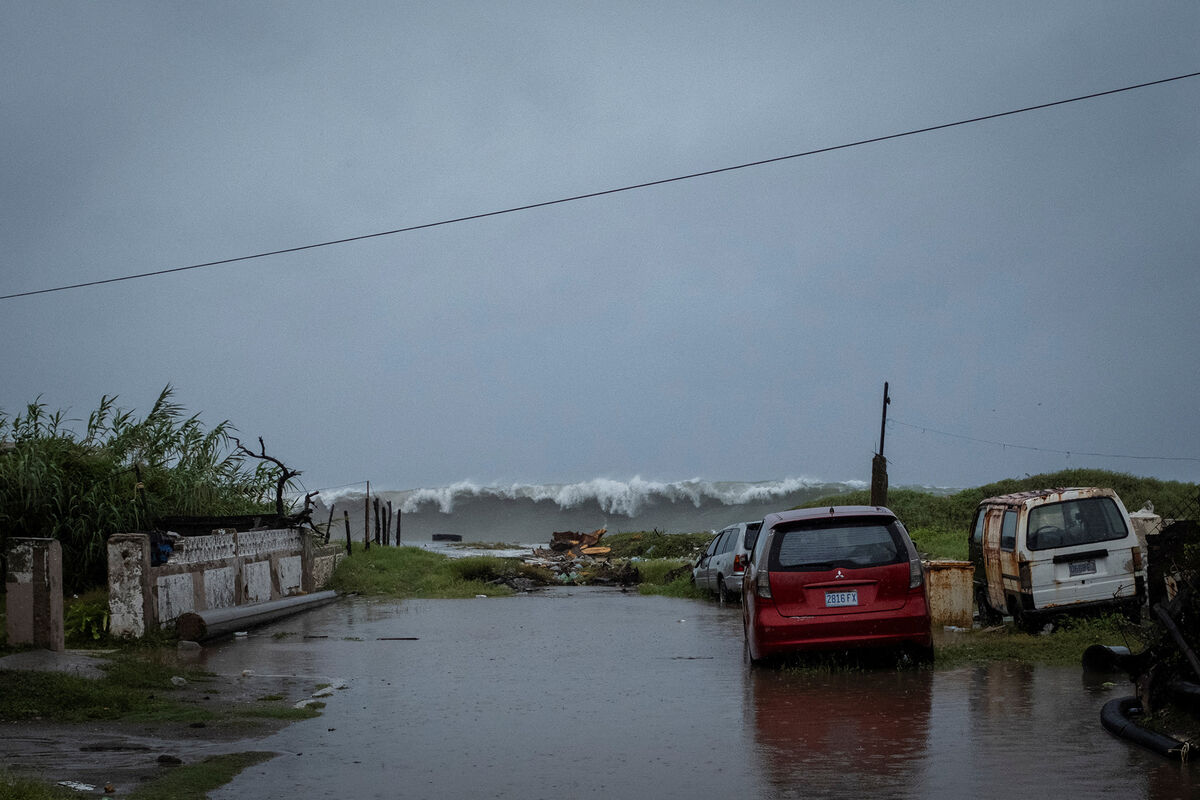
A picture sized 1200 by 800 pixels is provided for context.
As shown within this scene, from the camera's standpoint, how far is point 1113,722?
804cm

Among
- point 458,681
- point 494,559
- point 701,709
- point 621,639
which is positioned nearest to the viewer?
point 701,709

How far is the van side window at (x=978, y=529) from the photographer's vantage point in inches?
654

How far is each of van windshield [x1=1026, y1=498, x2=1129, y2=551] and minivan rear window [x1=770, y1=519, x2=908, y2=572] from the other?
3.25m

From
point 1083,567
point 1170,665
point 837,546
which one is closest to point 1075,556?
point 1083,567

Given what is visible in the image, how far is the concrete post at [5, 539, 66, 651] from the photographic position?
516 inches

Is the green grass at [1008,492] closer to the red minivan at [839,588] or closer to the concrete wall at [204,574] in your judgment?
the concrete wall at [204,574]

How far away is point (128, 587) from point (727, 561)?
39.5 feet

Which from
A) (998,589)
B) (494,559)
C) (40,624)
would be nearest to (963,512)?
(494,559)

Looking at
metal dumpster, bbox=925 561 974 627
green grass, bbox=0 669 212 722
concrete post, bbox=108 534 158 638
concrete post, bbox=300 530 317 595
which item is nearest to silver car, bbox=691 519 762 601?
metal dumpster, bbox=925 561 974 627

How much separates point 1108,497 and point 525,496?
235 feet

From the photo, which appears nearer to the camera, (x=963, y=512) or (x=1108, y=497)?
(x=1108, y=497)

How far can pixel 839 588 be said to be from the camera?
1184 cm

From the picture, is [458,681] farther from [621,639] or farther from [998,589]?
[998,589]

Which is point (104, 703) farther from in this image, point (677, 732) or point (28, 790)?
point (677, 732)
